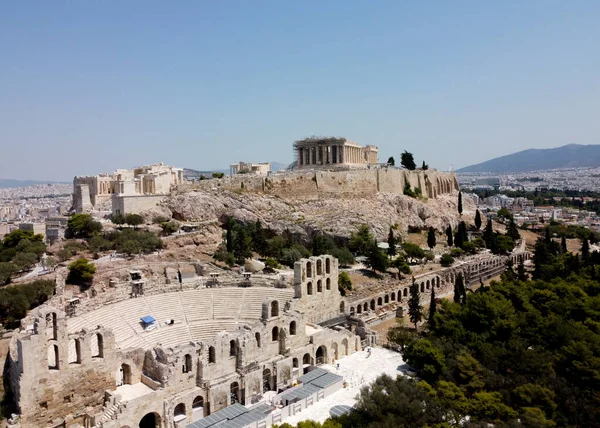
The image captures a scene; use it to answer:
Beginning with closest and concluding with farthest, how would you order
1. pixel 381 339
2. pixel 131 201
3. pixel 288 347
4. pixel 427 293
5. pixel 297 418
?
1. pixel 297 418
2. pixel 288 347
3. pixel 381 339
4. pixel 427 293
5. pixel 131 201

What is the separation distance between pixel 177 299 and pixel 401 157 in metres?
70.9

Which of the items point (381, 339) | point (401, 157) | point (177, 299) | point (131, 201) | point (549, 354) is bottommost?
point (381, 339)

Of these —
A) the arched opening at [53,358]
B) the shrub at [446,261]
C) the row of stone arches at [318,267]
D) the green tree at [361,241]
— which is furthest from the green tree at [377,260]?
the arched opening at [53,358]

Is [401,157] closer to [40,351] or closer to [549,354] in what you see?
[549,354]

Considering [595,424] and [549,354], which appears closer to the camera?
[595,424]

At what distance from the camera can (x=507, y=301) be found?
32469 mm

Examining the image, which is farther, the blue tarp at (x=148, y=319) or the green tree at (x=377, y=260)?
the green tree at (x=377, y=260)

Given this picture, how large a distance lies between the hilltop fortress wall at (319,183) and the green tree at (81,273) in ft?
87.8

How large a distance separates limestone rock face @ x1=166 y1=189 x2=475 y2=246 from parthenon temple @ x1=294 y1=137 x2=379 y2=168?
33.9 ft

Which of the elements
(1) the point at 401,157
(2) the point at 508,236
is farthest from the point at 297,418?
(1) the point at 401,157

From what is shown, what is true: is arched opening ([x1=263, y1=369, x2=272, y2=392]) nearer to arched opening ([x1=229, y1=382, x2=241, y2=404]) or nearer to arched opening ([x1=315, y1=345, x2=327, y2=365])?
arched opening ([x1=229, y1=382, x2=241, y2=404])

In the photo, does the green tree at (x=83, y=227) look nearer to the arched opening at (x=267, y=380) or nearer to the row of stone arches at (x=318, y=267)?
the row of stone arches at (x=318, y=267)

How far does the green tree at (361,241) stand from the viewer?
5704 cm

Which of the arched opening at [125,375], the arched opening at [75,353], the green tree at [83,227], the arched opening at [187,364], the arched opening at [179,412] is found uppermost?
the green tree at [83,227]
